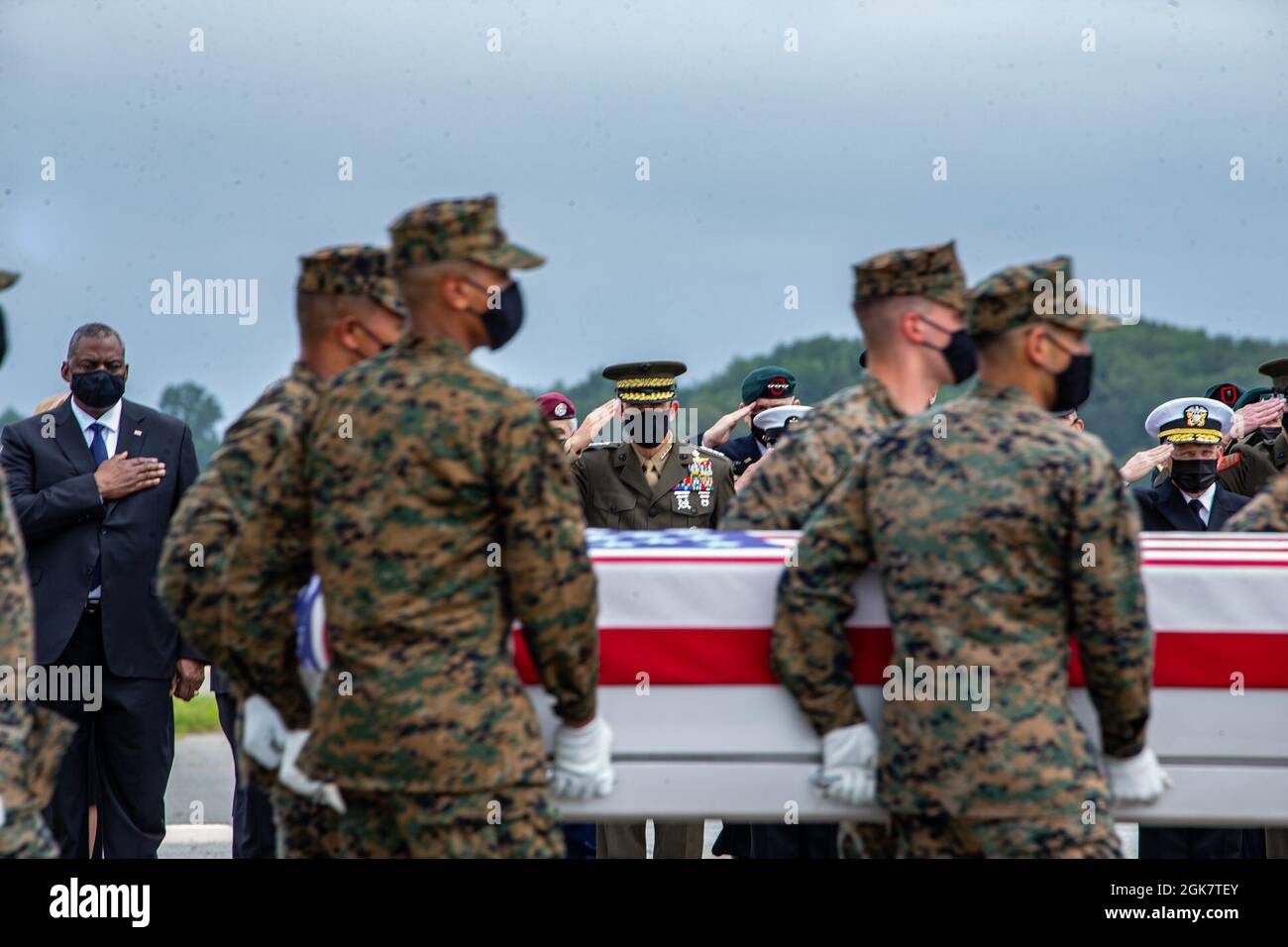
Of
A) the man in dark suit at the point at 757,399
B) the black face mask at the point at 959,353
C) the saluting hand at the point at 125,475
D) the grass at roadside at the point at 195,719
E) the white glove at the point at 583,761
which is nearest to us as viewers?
the white glove at the point at 583,761

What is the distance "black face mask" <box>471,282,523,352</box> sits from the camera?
3.33 metres

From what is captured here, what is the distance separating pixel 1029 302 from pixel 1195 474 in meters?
2.63

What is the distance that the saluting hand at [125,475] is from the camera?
18.3 ft

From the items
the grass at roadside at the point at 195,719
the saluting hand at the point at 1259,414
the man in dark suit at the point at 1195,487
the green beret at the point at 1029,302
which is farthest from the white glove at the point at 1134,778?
the grass at roadside at the point at 195,719

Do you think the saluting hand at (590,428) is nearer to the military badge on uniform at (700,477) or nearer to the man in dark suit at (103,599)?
the military badge on uniform at (700,477)

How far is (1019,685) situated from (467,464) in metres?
1.18

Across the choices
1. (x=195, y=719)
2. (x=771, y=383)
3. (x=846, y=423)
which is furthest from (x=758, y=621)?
(x=195, y=719)

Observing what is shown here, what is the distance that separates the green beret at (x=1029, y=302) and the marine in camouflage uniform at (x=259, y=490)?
1412 millimetres

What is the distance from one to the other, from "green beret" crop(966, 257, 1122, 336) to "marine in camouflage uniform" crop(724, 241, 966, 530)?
0.53 meters

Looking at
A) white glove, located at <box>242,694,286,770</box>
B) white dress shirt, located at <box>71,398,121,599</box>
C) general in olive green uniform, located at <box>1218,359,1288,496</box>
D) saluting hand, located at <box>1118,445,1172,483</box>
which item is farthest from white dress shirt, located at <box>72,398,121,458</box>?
general in olive green uniform, located at <box>1218,359,1288,496</box>

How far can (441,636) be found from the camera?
3.14 meters

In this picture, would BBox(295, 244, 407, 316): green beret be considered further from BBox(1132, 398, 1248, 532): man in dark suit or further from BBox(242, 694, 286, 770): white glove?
BBox(1132, 398, 1248, 532): man in dark suit
